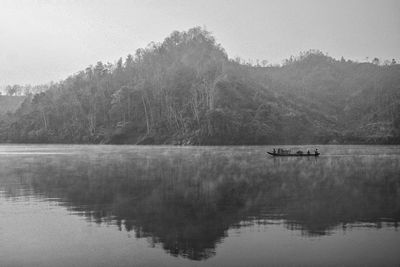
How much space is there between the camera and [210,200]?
30.0 m

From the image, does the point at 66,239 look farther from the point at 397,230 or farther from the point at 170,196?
the point at 397,230

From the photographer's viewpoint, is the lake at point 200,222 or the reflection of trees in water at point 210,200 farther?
the reflection of trees in water at point 210,200

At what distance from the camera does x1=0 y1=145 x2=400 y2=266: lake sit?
1666 cm

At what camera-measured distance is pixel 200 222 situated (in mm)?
22703

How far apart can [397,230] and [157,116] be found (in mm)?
175710

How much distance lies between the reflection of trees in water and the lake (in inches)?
2.8

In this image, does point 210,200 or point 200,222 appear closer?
point 200,222

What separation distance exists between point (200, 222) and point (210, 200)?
23.9ft

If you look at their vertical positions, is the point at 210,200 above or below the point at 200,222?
above

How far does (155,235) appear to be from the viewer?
19.9 metres

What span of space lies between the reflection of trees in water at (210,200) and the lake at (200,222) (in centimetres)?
7

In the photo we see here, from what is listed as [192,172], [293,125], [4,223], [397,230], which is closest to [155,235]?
[4,223]

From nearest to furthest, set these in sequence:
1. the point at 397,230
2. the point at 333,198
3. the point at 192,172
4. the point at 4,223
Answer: the point at 397,230
the point at 4,223
the point at 333,198
the point at 192,172

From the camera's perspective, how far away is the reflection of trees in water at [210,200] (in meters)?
21.4
